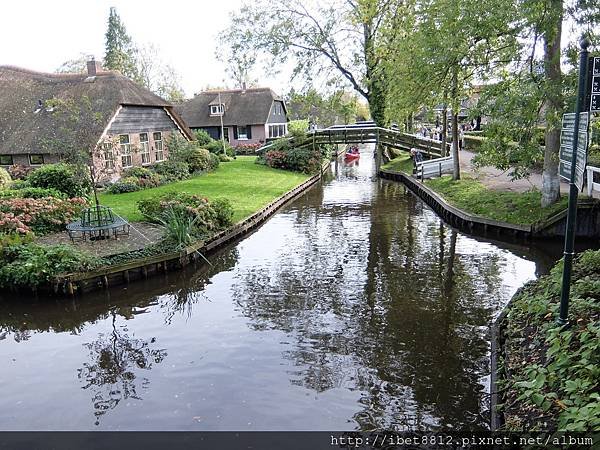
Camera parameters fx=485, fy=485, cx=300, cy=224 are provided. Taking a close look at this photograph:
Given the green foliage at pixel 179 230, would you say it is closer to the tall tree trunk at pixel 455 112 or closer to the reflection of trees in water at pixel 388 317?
the reflection of trees in water at pixel 388 317

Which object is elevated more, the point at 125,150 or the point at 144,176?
the point at 125,150

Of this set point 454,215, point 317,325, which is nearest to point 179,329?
point 317,325

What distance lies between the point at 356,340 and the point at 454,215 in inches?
482

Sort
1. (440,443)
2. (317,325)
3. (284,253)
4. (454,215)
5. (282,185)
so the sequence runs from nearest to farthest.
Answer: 1. (440,443)
2. (317,325)
3. (284,253)
4. (454,215)
5. (282,185)

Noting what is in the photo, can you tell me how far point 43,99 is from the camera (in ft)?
92.6

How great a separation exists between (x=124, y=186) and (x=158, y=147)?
696 cm

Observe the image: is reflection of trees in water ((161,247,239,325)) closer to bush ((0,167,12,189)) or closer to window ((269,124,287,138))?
bush ((0,167,12,189))

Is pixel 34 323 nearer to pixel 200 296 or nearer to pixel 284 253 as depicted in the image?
pixel 200 296

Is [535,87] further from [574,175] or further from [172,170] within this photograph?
[172,170]

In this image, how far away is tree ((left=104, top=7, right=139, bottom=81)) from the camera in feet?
204

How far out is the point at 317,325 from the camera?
413 inches

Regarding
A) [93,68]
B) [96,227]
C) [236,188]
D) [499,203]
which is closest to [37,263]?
[96,227]

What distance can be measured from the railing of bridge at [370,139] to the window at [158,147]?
10.4 m

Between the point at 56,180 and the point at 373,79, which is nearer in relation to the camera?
the point at 56,180
